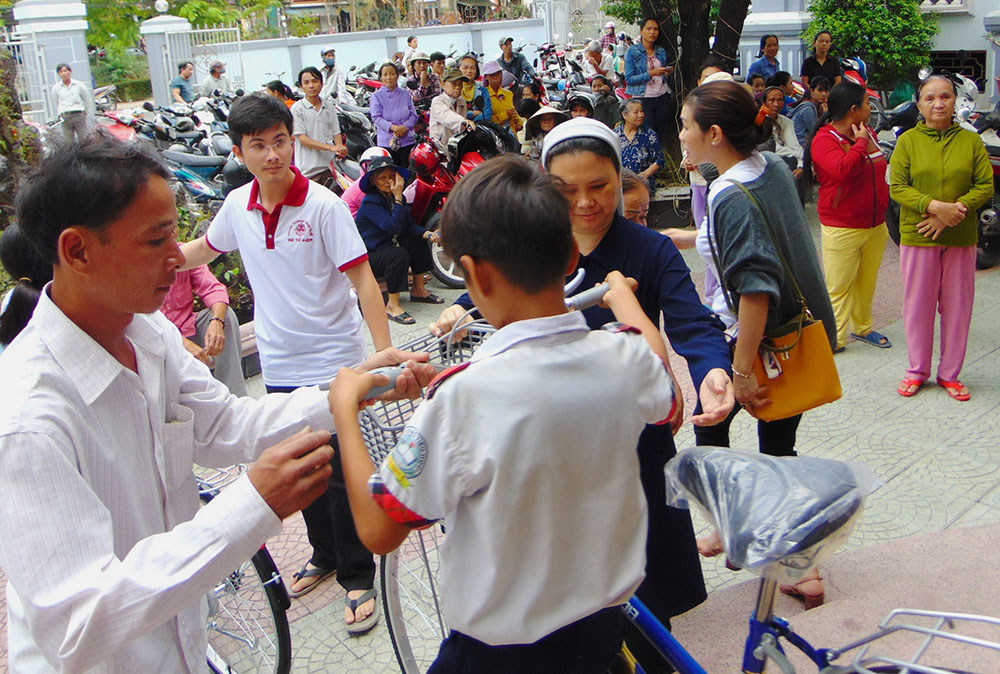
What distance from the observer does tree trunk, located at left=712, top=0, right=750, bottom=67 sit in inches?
380

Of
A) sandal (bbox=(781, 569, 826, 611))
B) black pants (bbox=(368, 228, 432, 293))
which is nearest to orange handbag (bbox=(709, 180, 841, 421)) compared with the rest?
sandal (bbox=(781, 569, 826, 611))

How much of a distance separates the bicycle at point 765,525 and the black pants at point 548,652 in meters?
0.27

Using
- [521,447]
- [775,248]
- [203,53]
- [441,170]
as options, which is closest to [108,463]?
[521,447]

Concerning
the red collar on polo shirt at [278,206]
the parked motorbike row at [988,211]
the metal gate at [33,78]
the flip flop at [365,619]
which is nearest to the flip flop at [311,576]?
the flip flop at [365,619]

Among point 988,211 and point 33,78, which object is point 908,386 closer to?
point 988,211

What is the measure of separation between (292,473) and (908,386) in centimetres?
442

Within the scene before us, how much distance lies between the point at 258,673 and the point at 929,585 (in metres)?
2.25

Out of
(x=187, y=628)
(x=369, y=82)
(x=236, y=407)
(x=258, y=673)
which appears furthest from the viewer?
(x=369, y=82)

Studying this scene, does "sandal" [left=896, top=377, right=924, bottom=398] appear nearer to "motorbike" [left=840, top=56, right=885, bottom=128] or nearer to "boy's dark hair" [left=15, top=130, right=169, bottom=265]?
"boy's dark hair" [left=15, top=130, right=169, bottom=265]

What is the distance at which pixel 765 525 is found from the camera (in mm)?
1712

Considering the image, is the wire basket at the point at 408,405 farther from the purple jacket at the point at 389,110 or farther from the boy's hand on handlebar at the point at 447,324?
the purple jacket at the point at 389,110

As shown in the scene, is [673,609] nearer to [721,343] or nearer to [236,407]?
[721,343]

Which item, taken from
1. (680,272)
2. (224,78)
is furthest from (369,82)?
(680,272)

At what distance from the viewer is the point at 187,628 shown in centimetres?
171
